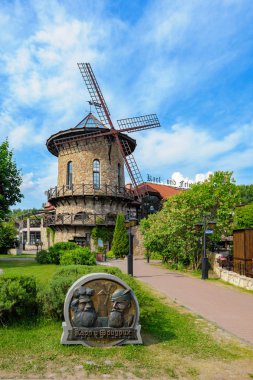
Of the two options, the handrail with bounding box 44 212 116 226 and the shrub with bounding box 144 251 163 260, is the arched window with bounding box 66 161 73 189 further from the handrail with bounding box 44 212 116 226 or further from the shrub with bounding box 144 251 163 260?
the shrub with bounding box 144 251 163 260

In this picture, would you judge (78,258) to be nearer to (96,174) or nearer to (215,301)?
(215,301)

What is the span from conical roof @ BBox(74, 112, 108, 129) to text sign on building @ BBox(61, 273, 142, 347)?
2917cm

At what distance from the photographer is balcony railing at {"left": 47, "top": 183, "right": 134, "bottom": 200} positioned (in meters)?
31.8

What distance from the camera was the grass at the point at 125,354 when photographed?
477cm

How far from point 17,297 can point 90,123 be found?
29.0 metres

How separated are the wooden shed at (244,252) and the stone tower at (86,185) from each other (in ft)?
54.0

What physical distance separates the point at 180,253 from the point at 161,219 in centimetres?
303

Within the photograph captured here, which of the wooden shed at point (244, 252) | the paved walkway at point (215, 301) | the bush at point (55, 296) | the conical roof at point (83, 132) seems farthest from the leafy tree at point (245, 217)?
the bush at point (55, 296)

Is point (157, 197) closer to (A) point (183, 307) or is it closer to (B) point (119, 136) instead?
(B) point (119, 136)

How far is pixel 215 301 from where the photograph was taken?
10.2 meters

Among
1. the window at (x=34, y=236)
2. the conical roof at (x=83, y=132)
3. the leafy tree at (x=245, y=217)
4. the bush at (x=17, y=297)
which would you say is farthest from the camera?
the window at (x=34, y=236)

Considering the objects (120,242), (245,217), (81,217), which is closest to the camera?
(245,217)

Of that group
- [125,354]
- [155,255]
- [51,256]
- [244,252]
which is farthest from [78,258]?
[125,354]

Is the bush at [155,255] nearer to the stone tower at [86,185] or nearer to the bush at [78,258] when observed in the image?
the stone tower at [86,185]
